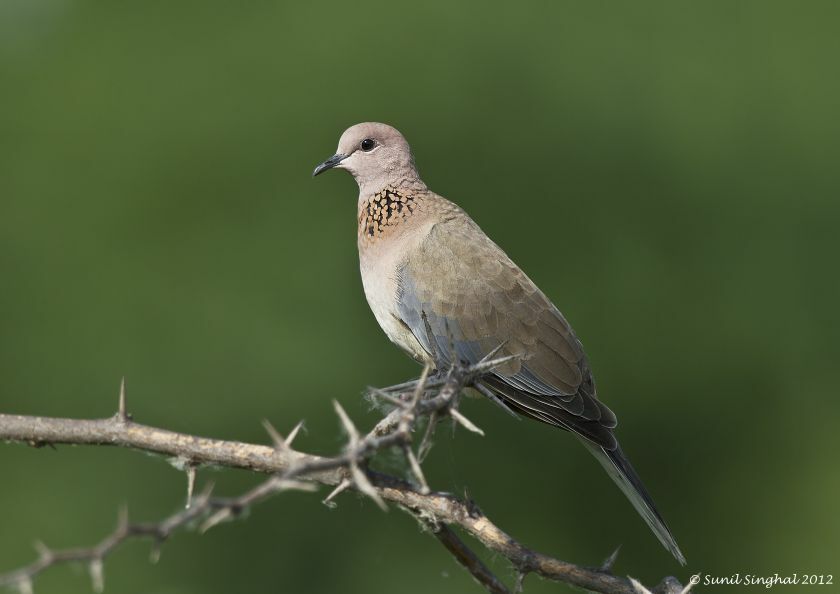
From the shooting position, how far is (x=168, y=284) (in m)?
6.82

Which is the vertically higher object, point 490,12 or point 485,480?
point 490,12

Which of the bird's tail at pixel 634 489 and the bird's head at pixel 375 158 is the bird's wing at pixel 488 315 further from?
the bird's head at pixel 375 158

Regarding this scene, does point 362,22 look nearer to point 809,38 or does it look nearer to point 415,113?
point 415,113

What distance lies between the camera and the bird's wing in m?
3.98

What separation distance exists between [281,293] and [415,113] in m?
1.63

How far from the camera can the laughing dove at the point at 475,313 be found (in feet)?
12.7

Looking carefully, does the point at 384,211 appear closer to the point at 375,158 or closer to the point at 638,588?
the point at 375,158

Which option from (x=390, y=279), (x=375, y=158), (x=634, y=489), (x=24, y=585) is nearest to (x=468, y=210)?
(x=375, y=158)

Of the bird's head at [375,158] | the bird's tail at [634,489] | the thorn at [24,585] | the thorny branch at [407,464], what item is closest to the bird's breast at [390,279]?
the bird's head at [375,158]

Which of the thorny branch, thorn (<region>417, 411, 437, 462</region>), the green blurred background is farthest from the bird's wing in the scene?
the green blurred background

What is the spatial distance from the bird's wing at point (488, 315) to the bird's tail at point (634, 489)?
0.49ft

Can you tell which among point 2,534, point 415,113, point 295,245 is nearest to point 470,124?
point 415,113

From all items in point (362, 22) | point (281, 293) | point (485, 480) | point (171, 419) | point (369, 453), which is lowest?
point (485, 480)

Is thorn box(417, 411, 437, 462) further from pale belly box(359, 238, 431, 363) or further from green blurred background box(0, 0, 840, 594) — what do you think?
green blurred background box(0, 0, 840, 594)
